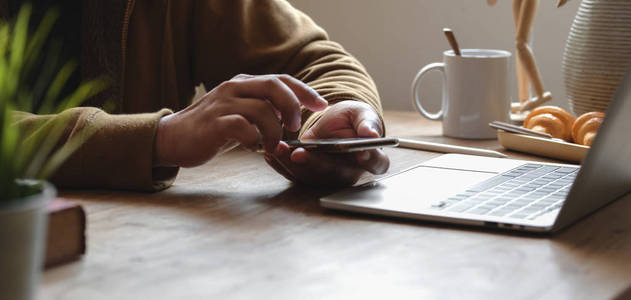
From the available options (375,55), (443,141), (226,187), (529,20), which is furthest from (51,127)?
(375,55)

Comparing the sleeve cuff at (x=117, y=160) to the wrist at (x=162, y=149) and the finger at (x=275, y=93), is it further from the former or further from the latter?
the finger at (x=275, y=93)

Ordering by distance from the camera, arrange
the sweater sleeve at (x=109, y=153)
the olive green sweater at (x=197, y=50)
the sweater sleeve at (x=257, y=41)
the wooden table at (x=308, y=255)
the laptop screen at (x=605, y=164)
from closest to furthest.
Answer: the wooden table at (x=308, y=255), the laptop screen at (x=605, y=164), the sweater sleeve at (x=109, y=153), the olive green sweater at (x=197, y=50), the sweater sleeve at (x=257, y=41)

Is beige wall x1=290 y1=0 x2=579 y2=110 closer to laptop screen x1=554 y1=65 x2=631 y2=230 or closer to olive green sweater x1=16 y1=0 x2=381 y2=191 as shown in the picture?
olive green sweater x1=16 y1=0 x2=381 y2=191

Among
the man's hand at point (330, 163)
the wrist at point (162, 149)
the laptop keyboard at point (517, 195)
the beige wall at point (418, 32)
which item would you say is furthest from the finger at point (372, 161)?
the beige wall at point (418, 32)

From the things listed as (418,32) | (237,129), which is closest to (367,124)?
(237,129)

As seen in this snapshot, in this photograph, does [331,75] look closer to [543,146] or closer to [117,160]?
[543,146]

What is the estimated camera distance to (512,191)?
32.2 inches

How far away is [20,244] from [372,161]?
51 centimetres

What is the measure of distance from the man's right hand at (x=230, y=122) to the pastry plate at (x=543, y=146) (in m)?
0.43

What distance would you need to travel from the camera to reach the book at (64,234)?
0.58 metres

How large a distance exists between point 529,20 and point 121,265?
1.08 meters

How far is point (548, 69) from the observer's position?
1918 millimetres

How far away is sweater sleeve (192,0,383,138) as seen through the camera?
136 centimetres

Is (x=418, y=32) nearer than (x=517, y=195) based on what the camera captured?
No
